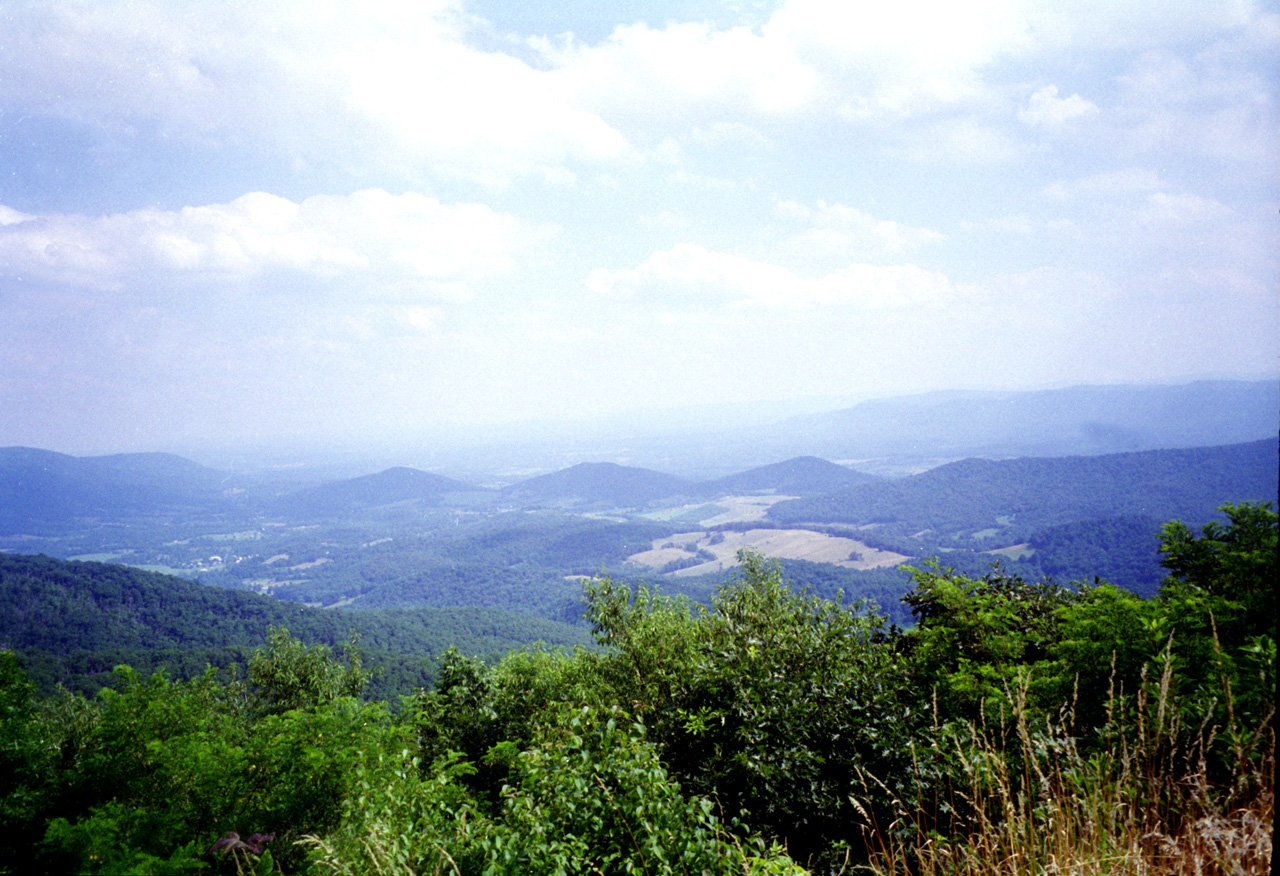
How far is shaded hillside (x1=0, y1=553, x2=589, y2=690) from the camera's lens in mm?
106750

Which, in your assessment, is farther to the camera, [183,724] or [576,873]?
[183,724]

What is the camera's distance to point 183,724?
12.6 meters

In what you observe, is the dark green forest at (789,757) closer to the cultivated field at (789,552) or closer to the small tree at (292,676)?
the small tree at (292,676)

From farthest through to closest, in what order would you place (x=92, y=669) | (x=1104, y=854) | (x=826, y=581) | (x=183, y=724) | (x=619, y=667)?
(x=826, y=581) < (x=92, y=669) < (x=619, y=667) < (x=183, y=724) < (x=1104, y=854)

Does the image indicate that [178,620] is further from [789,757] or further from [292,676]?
[789,757]

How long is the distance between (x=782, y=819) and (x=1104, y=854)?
16.4 feet

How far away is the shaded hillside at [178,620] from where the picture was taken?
10675 centimetres

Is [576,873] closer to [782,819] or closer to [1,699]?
[782,819]

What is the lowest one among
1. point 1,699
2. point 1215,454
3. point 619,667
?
point 1215,454

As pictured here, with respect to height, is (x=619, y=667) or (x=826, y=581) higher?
(x=619, y=667)

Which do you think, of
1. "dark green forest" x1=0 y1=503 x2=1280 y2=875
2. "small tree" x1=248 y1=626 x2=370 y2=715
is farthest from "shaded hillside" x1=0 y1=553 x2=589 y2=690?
"dark green forest" x1=0 y1=503 x2=1280 y2=875

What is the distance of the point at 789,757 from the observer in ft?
23.7

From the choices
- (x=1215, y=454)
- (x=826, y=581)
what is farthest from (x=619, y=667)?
(x=1215, y=454)

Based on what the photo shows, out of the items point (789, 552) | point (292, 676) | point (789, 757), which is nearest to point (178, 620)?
point (292, 676)
